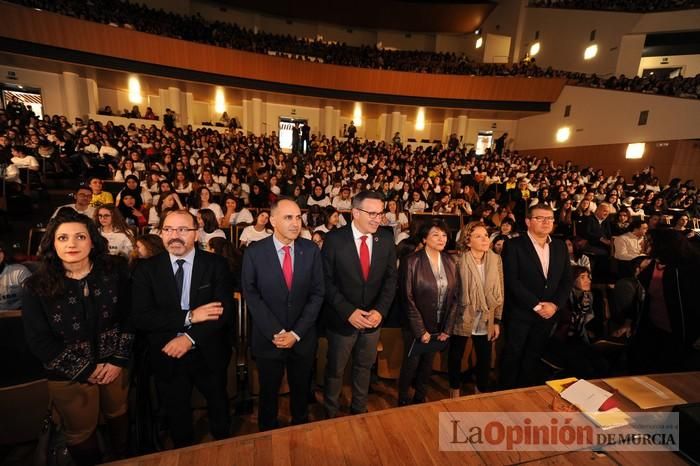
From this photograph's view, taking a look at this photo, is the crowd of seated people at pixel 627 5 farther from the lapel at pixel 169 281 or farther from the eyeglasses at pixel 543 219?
the lapel at pixel 169 281

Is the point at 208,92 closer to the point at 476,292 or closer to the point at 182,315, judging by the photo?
the point at 182,315

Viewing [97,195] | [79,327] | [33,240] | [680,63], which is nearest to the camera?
[79,327]

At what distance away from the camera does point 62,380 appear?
1.72 m

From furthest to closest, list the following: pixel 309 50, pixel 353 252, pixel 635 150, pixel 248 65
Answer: pixel 309 50 → pixel 248 65 → pixel 635 150 → pixel 353 252

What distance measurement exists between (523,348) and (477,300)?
684 millimetres

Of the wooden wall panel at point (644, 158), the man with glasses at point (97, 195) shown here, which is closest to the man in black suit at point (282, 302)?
the man with glasses at point (97, 195)

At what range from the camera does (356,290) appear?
7.79 ft

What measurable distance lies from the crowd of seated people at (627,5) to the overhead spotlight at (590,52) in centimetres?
162

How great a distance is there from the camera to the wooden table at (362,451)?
128 cm

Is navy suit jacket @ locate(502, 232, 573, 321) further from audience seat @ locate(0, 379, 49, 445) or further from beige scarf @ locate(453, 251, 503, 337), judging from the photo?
audience seat @ locate(0, 379, 49, 445)

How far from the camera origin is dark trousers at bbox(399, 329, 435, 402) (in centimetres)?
255

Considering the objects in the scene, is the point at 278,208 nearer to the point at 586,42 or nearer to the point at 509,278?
the point at 509,278

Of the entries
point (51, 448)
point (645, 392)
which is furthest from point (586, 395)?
point (51, 448)

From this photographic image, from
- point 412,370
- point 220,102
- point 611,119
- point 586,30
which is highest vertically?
point 586,30
